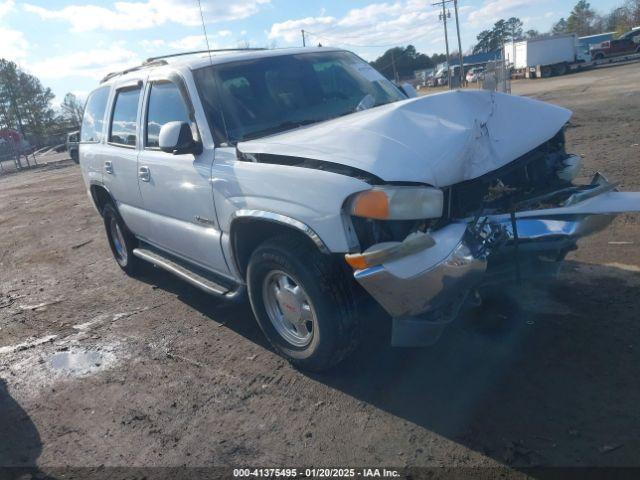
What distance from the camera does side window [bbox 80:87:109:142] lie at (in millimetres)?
6094

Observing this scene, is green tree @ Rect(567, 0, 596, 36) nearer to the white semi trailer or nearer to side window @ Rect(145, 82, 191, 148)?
the white semi trailer

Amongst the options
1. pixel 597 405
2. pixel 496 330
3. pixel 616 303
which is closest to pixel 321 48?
pixel 496 330

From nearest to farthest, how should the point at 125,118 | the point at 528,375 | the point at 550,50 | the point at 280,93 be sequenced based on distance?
the point at 528,375 → the point at 280,93 → the point at 125,118 → the point at 550,50

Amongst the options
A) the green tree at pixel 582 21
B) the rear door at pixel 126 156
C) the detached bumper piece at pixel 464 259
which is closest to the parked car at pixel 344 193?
the detached bumper piece at pixel 464 259

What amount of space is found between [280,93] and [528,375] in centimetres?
268

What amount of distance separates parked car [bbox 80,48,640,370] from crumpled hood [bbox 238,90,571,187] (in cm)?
1

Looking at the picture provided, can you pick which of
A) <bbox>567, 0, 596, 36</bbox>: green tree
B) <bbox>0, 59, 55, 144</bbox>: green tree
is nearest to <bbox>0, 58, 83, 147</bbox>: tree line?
<bbox>0, 59, 55, 144</bbox>: green tree

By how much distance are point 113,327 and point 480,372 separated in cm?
331

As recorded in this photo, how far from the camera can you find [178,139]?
3965 mm

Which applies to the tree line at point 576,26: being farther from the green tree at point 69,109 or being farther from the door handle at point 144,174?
the door handle at point 144,174

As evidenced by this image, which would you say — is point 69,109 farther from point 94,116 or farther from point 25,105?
point 94,116

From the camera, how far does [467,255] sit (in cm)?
292

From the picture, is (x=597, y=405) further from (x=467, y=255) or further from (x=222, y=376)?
(x=222, y=376)

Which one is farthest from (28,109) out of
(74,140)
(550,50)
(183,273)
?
(183,273)
